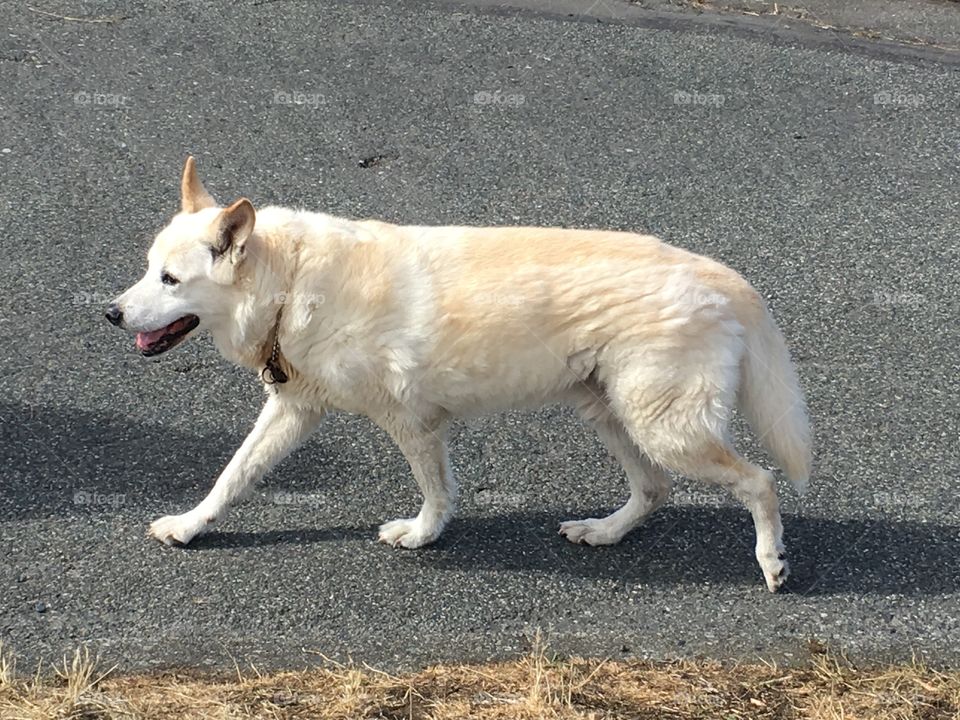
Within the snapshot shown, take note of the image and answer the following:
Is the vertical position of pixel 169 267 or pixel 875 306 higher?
pixel 169 267

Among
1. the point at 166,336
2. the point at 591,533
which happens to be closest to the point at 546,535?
the point at 591,533

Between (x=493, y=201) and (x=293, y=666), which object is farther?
(x=493, y=201)

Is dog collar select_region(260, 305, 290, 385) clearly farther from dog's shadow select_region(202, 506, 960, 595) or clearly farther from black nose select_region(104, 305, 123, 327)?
dog's shadow select_region(202, 506, 960, 595)

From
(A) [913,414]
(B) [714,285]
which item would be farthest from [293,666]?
(A) [913,414]

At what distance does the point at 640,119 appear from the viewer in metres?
7.83

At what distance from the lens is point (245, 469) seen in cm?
438

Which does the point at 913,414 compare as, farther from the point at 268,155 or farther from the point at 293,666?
the point at 268,155

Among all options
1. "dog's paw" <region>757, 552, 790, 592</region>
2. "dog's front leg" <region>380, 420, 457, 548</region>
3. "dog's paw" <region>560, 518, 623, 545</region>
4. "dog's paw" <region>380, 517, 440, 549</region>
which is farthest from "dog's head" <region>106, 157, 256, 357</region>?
"dog's paw" <region>757, 552, 790, 592</region>

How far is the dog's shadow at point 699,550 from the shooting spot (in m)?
4.44

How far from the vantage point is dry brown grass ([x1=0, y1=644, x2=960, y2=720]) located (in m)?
3.57

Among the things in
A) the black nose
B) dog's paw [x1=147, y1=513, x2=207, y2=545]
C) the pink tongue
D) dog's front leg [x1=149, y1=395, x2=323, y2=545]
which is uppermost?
the black nose

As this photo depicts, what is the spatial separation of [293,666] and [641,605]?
131cm

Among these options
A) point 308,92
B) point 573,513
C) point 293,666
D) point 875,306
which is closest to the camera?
point 293,666

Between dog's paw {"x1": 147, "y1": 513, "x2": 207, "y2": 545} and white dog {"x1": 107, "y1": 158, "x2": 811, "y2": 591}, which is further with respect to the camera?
dog's paw {"x1": 147, "y1": 513, "x2": 207, "y2": 545}
